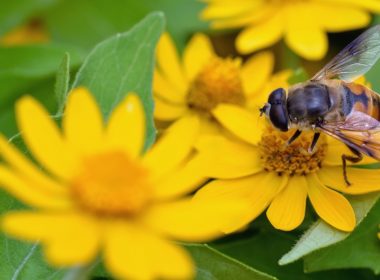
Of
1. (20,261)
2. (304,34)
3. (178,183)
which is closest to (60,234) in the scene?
(178,183)

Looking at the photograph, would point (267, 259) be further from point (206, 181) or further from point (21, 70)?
point (21, 70)

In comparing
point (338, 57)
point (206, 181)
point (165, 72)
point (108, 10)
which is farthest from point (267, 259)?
point (108, 10)

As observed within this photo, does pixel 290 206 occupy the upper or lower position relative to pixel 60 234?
lower

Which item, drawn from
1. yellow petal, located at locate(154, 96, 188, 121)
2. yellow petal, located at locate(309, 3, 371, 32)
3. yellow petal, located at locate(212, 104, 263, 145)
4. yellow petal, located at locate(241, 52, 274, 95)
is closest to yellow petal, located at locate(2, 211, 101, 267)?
yellow petal, located at locate(212, 104, 263, 145)

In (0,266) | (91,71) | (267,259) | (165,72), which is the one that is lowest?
(267,259)

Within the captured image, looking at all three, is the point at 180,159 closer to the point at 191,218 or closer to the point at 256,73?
the point at 191,218

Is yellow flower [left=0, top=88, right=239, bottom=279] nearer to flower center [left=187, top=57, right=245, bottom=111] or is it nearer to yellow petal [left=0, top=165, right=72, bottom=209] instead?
yellow petal [left=0, top=165, right=72, bottom=209]
